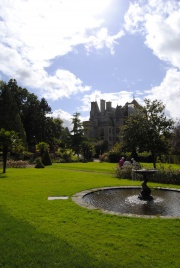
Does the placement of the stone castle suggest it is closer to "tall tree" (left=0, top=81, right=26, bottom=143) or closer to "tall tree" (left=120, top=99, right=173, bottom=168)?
"tall tree" (left=0, top=81, right=26, bottom=143)

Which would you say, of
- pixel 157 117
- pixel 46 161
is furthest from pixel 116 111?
pixel 157 117

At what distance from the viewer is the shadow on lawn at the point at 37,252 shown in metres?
4.78

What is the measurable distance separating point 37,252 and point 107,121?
76783mm

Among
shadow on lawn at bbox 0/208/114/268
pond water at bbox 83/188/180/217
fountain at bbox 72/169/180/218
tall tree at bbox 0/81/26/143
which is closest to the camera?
shadow on lawn at bbox 0/208/114/268

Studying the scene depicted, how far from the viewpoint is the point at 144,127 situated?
24.0 m

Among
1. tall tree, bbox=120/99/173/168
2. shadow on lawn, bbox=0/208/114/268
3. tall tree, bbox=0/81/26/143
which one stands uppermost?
tall tree, bbox=0/81/26/143

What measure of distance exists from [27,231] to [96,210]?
2.96 m

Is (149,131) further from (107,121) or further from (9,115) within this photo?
(107,121)

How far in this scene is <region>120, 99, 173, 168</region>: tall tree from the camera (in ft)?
77.5

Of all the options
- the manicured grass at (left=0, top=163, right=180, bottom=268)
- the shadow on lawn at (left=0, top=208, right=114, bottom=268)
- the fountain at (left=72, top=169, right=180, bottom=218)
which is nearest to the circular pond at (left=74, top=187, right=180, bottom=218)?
the fountain at (left=72, top=169, right=180, bottom=218)

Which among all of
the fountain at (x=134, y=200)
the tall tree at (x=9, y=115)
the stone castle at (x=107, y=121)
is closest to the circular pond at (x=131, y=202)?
the fountain at (x=134, y=200)

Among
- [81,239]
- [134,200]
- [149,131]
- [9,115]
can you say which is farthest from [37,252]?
[9,115]

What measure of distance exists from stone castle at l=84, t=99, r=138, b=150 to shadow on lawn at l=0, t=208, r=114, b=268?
247 feet

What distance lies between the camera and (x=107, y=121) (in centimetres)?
8150
